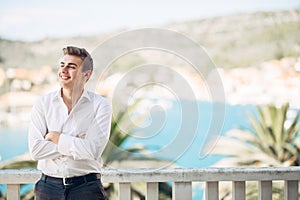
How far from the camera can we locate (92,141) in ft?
5.30

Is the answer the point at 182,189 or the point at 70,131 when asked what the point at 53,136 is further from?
the point at 182,189

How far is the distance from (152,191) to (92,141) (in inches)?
22.2

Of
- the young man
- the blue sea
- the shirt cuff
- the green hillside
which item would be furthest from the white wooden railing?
the green hillside

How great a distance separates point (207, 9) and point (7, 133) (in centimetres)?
302

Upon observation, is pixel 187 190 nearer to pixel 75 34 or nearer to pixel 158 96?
pixel 158 96

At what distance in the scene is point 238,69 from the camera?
20.6 feet

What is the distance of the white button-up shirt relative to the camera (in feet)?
5.32

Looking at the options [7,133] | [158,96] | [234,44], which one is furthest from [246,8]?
[7,133]

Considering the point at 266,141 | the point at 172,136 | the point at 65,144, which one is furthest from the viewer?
the point at 266,141

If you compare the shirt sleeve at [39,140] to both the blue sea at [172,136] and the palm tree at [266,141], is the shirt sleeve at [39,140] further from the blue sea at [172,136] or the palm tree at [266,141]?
the palm tree at [266,141]

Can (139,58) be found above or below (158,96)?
above

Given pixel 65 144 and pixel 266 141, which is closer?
pixel 65 144

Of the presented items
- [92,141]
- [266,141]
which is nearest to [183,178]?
[92,141]

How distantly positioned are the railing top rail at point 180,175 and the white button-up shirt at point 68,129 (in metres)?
0.36
